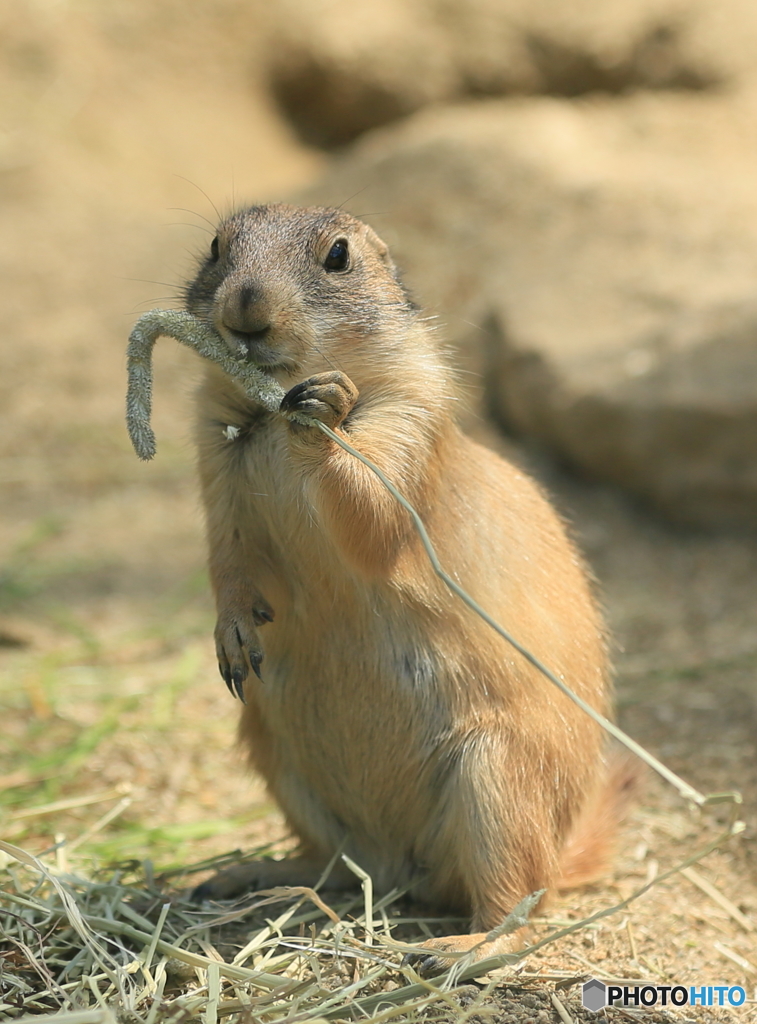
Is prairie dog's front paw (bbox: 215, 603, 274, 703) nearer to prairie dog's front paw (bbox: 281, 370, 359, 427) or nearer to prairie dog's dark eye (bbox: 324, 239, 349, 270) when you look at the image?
prairie dog's front paw (bbox: 281, 370, 359, 427)

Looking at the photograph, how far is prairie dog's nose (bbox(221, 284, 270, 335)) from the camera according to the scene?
348 centimetres

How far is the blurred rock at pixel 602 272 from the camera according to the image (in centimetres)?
773

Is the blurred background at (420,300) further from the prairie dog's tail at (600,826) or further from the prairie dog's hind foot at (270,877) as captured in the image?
the prairie dog's hind foot at (270,877)

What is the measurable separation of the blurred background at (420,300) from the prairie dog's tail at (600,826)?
16 centimetres

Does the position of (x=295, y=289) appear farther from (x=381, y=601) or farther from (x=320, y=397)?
(x=381, y=601)

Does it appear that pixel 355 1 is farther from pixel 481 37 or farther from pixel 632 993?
pixel 632 993

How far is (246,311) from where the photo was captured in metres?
3.47

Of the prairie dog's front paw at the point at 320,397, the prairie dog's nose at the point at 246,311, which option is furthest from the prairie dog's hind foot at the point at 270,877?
the prairie dog's nose at the point at 246,311

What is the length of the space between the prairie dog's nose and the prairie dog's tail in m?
2.35

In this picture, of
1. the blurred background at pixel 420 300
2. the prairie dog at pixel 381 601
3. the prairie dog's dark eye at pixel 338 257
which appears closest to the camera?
the prairie dog at pixel 381 601

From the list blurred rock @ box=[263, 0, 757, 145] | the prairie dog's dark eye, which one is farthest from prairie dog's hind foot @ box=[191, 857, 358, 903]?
blurred rock @ box=[263, 0, 757, 145]

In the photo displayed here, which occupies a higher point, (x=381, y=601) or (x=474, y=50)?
(x=474, y=50)

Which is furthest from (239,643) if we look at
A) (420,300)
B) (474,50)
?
(474,50)

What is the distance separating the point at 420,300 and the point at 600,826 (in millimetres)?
2411
